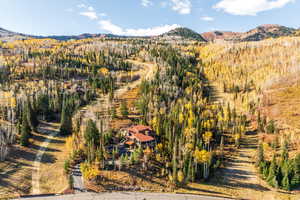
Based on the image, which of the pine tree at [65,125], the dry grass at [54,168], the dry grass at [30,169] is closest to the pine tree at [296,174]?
the dry grass at [54,168]

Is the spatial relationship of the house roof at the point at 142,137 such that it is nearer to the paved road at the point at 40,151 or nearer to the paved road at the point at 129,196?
the paved road at the point at 129,196

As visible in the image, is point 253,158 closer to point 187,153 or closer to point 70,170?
point 187,153

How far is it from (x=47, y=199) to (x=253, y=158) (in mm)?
78871

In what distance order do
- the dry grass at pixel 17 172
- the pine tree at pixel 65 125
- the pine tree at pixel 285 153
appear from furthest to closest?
the pine tree at pixel 65 125, the pine tree at pixel 285 153, the dry grass at pixel 17 172

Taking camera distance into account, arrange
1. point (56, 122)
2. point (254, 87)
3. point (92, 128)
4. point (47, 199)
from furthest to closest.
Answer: point (254, 87)
point (56, 122)
point (92, 128)
point (47, 199)

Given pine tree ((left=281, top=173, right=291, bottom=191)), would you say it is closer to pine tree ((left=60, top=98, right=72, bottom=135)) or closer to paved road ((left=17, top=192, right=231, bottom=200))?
paved road ((left=17, top=192, right=231, bottom=200))

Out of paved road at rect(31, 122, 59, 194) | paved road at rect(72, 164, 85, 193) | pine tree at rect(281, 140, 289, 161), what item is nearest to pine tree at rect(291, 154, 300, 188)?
pine tree at rect(281, 140, 289, 161)

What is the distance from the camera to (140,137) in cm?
8894

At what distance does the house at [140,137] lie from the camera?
8789 cm

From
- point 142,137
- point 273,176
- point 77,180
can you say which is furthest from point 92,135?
point 273,176

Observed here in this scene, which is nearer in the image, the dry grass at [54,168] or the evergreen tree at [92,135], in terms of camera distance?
the dry grass at [54,168]

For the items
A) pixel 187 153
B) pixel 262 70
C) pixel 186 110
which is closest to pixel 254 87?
pixel 262 70

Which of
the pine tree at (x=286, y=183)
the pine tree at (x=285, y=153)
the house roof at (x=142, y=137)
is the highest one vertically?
the house roof at (x=142, y=137)

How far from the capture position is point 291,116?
114 metres
